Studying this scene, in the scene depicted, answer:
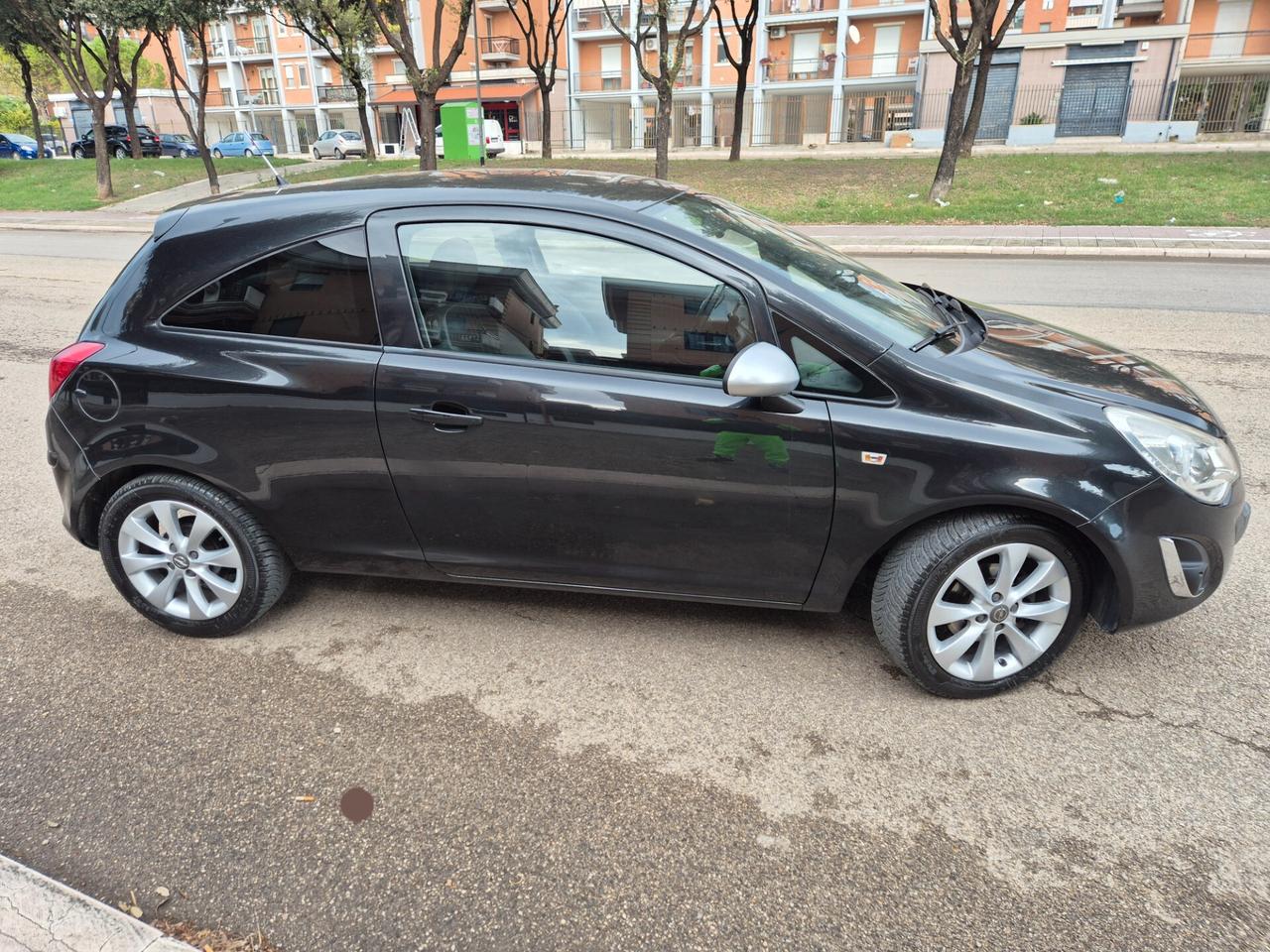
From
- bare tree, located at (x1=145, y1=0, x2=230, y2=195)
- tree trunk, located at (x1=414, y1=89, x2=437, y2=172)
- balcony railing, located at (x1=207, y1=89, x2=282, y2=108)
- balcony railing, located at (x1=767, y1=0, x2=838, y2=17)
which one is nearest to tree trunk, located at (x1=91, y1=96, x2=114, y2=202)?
bare tree, located at (x1=145, y1=0, x2=230, y2=195)

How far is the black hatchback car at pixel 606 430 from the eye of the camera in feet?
8.86

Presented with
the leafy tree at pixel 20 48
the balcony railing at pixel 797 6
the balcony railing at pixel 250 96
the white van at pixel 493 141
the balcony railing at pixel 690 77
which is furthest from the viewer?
the balcony railing at pixel 250 96

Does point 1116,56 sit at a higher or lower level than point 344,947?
higher

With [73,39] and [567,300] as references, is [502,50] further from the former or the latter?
[567,300]

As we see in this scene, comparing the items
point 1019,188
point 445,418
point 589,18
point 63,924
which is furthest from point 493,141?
point 63,924

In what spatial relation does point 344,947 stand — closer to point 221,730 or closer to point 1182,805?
point 221,730

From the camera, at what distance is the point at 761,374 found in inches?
102

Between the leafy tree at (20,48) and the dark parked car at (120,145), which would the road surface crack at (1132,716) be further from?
the dark parked car at (120,145)

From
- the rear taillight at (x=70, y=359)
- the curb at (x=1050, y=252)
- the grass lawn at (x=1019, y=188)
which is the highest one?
the rear taillight at (x=70, y=359)

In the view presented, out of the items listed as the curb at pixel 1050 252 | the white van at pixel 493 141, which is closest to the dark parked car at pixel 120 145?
the white van at pixel 493 141

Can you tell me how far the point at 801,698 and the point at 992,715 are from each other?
2.03 feet

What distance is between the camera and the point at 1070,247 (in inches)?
528


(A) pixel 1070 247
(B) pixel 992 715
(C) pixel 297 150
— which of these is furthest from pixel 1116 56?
(C) pixel 297 150

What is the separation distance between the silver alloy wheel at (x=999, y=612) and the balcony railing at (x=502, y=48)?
5801 cm
